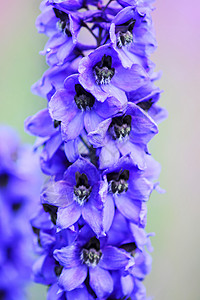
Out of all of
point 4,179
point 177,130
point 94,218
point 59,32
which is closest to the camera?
point 94,218

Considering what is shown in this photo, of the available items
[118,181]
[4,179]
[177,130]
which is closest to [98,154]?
[118,181]

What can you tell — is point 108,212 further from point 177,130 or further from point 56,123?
point 177,130

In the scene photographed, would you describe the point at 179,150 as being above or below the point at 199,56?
below

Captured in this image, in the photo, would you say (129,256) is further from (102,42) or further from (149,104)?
(102,42)

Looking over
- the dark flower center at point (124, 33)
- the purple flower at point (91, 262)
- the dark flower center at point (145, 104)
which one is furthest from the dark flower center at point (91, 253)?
the dark flower center at point (124, 33)

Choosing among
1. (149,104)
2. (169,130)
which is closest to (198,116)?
(169,130)

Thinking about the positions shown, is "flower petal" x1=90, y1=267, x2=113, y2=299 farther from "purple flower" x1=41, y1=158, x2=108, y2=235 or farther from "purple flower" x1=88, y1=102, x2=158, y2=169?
"purple flower" x1=88, y1=102, x2=158, y2=169

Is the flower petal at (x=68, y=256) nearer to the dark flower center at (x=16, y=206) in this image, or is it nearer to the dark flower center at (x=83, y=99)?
the dark flower center at (x=83, y=99)
